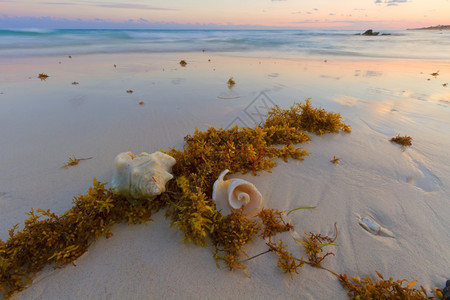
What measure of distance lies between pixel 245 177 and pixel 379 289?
5.99 ft

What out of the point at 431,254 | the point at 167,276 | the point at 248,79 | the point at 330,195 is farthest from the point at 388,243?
the point at 248,79

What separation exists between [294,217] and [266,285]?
2.86 ft

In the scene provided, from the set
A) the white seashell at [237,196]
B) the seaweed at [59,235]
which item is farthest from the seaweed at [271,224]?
the seaweed at [59,235]

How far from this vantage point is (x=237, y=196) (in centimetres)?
237

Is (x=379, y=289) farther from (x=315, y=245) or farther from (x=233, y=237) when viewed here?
(x=233, y=237)

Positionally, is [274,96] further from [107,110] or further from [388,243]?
[388,243]

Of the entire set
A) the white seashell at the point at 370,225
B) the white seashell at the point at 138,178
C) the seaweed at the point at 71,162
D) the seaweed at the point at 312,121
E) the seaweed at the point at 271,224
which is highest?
the white seashell at the point at 138,178

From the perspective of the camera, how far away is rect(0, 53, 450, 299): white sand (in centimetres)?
196

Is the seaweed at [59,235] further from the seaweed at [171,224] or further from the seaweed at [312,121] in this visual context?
the seaweed at [312,121]

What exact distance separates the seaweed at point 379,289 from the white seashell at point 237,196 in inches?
39.0

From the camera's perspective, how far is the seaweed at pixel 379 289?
1.74 metres

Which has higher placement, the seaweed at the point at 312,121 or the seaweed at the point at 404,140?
the seaweed at the point at 312,121

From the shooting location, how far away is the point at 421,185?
10.1 feet

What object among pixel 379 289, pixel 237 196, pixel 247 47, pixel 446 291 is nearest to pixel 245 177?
pixel 237 196
